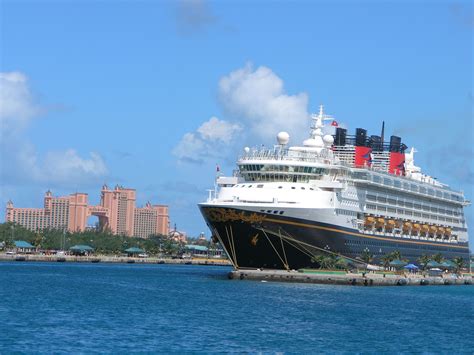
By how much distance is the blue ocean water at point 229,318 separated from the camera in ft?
153

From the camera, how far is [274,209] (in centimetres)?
8012

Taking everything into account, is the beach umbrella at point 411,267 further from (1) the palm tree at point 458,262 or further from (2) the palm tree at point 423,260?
(1) the palm tree at point 458,262

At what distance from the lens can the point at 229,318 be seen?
5638cm

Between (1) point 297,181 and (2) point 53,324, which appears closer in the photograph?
(2) point 53,324

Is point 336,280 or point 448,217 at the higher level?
point 448,217

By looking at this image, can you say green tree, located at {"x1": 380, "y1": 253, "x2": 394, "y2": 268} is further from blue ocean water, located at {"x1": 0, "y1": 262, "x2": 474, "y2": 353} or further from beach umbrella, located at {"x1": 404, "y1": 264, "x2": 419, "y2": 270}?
blue ocean water, located at {"x1": 0, "y1": 262, "x2": 474, "y2": 353}

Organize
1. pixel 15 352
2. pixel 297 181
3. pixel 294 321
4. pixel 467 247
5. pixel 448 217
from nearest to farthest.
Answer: pixel 15 352 < pixel 294 321 < pixel 297 181 < pixel 448 217 < pixel 467 247

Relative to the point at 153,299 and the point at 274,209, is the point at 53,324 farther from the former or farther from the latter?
the point at 274,209

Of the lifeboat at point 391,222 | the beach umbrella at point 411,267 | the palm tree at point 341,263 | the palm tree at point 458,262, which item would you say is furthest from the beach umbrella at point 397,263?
the palm tree at point 458,262

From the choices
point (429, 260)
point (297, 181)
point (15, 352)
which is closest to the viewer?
point (15, 352)

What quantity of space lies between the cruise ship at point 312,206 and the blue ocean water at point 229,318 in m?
3.89

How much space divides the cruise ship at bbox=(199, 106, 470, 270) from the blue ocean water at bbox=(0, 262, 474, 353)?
3895 millimetres

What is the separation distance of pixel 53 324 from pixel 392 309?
933 inches

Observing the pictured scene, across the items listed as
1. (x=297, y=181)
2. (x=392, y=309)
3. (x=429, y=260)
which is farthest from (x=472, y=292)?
(x=392, y=309)
